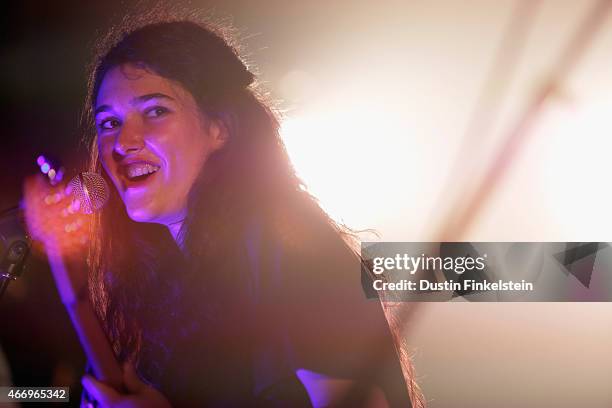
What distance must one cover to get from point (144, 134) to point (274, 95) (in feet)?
1.84

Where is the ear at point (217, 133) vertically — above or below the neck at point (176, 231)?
above

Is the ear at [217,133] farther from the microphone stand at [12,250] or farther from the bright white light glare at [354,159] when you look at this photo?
the microphone stand at [12,250]

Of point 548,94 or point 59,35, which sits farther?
point 59,35

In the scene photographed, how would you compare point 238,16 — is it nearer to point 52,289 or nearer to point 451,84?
point 451,84

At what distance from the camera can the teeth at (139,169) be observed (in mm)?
2230

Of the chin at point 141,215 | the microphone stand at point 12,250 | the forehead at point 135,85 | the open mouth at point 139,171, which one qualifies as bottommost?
the microphone stand at point 12,250

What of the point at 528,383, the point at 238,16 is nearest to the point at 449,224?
the point at 528,383

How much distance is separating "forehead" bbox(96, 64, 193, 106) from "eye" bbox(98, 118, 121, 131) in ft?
0.25

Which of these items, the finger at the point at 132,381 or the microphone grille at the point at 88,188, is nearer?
the microphone grille at the point at 88,188

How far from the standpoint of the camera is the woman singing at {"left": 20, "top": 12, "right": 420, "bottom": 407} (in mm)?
2152

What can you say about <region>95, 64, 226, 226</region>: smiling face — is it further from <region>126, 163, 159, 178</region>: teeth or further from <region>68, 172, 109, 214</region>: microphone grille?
<region>68, 172, 109, 214</region>: microphone grille

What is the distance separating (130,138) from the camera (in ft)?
7.34

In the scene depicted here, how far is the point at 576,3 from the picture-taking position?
223cm

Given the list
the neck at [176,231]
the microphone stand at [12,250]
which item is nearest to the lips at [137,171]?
the neck at [176,231]
